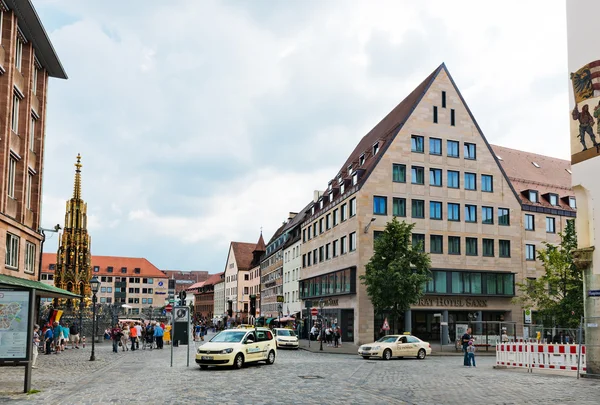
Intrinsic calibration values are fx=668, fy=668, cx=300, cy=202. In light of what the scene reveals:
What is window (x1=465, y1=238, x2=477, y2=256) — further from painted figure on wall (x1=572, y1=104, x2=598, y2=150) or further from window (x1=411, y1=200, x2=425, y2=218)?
painted figure on wall (x1=572, y1=104, x2=598, y2=150)

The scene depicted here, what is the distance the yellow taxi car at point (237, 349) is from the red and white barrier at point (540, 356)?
993cm

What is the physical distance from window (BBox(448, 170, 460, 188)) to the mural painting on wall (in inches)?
1162

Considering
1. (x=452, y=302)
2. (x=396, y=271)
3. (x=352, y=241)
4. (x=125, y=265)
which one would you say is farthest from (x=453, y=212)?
(x=125, y=265)

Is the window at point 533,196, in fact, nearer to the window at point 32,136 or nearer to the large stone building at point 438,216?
the large stone building at point 438,216

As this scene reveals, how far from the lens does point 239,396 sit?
16.2m

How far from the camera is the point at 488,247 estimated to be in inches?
2175

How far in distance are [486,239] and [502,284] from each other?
12.9ft

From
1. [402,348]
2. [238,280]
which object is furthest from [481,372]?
[238,280]

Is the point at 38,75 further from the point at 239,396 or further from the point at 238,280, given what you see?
the point at 238,280

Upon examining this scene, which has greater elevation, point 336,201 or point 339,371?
point 336,201

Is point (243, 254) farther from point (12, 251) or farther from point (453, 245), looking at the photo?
point (12, 251)

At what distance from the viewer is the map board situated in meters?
16.4

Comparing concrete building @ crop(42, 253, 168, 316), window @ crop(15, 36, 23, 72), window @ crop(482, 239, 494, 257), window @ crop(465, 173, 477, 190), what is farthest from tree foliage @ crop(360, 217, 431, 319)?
concrete building @ crop(42, 253, 168, 316)

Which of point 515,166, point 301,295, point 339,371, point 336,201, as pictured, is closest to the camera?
point 339,371
